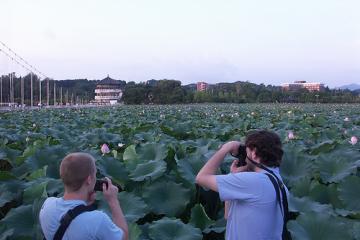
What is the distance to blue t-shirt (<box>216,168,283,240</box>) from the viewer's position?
221cm

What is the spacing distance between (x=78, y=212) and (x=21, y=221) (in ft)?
3.47

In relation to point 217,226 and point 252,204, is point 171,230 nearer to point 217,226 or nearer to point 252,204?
point 217,226

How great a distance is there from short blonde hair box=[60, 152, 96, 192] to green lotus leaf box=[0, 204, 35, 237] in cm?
100

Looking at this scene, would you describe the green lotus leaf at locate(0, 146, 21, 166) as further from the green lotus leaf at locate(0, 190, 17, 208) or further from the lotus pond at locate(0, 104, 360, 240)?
the green lotus leaf at locate(0, 190, 17, 208)

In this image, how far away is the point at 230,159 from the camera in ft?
12.2

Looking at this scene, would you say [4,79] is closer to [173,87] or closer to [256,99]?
[173,87]

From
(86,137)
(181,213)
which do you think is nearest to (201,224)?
(181,213)

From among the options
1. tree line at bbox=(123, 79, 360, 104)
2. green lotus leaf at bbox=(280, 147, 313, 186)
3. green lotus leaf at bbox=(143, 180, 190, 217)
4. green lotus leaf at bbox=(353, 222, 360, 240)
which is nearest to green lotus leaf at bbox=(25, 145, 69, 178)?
green lotus leaf at bbox=(143, 180, 190, 217)

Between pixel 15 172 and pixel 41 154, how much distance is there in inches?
10.0

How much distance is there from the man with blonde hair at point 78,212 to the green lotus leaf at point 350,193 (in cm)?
180

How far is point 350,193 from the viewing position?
127 inches

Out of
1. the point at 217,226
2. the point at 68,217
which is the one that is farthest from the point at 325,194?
the point at 68,217

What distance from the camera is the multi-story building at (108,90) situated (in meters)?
103

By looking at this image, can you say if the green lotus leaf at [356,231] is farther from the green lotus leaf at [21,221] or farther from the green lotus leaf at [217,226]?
the green lotus leaf at [21,221]
